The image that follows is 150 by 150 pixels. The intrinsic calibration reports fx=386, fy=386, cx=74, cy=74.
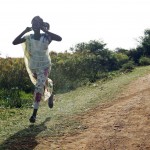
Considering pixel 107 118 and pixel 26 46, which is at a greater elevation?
pixel 26 46

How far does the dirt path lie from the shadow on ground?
14cm

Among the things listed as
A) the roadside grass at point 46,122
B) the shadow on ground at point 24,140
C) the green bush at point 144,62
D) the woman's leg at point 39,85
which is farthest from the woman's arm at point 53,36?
the green bush at point 144,62

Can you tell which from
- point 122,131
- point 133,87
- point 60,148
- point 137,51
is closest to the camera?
point 60,148

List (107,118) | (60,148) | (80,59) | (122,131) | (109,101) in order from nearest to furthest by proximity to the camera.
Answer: (60,148)
(122,131)
(107,118)
(109,101)
(80,59)

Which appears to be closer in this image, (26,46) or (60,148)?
(60,148)

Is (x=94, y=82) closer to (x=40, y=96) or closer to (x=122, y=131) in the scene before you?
(x=40, y=96)

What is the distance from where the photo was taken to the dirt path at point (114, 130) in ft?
18.3

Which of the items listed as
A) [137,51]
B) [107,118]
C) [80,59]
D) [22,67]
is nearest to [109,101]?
[107,118]

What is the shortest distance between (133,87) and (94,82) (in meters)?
4.05

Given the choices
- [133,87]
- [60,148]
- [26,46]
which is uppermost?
[26,46]

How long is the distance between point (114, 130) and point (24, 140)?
1.43 meters

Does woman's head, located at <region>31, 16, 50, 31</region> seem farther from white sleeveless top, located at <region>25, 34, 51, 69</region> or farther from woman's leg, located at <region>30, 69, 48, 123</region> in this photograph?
woman's leg, located at <region>30, 69, 48, 123</region>

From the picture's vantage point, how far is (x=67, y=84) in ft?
44.2

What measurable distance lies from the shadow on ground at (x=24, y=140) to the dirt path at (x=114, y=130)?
135 mm
